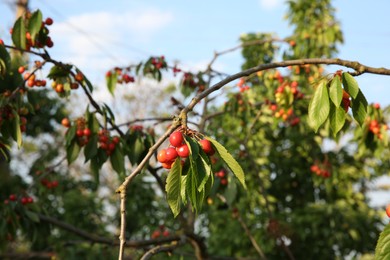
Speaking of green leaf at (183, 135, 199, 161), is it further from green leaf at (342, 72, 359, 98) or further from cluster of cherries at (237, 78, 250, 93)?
cluster of cherries at (237, 78, 250, 93)

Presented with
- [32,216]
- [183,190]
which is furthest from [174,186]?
[32,216]

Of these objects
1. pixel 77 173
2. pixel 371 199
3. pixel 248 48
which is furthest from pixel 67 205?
pixel 77 173

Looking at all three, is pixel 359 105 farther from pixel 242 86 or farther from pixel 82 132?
pixel 242 86

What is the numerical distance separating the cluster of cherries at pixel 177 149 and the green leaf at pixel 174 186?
0.02m

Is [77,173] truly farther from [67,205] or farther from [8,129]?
[8,129]

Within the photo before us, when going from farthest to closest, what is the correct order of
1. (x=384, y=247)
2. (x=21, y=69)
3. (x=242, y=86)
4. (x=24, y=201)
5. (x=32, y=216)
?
(x=242, y=86), (x=24, y=201), (x=32, y=216), (x=21, y=69), (x=384, y=247)

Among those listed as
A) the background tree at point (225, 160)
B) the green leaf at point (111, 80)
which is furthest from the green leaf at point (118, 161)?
the green leaf at point (111, 80)

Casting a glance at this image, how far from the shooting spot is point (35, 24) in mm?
2377

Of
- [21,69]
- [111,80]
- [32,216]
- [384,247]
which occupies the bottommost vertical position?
[384,247]

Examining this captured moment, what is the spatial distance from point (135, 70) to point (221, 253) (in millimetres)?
3485

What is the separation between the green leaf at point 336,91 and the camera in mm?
1400

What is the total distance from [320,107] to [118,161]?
4.40 ft

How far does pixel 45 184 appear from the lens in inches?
149

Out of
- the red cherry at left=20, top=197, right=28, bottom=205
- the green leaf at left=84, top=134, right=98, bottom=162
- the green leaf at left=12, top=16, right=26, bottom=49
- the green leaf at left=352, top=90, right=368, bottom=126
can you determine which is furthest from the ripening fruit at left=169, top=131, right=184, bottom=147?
the red cherry at left=20, top=197, right=28, bottom=205
